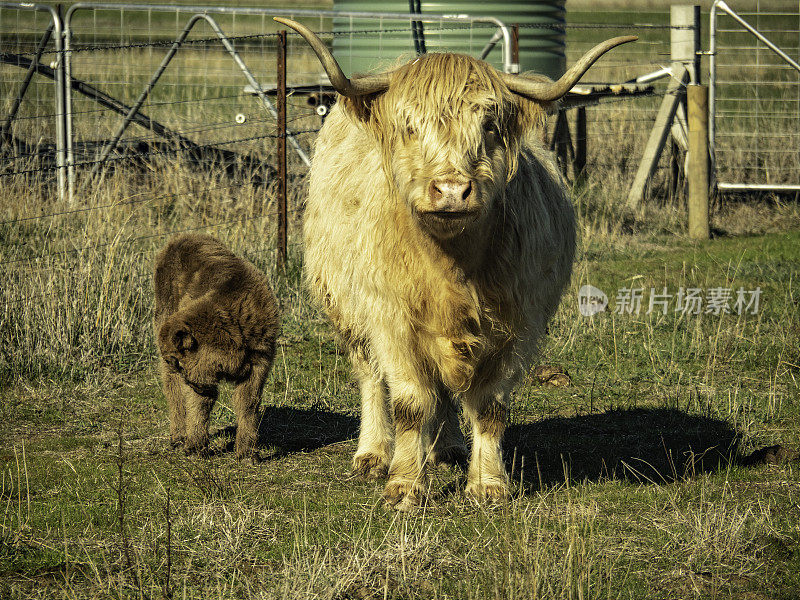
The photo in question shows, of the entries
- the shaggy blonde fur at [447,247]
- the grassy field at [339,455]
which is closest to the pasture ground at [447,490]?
the grassy field at [339,455]

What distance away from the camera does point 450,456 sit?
5.39 meters

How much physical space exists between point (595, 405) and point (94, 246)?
421 centimetres

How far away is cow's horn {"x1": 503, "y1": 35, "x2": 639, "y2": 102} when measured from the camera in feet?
13.4

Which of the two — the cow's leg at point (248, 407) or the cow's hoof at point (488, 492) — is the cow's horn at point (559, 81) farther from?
the cow's leg at point (248, 407)

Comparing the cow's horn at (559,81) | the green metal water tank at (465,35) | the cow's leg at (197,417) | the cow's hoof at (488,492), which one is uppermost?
the green metal water tank at (465,35)

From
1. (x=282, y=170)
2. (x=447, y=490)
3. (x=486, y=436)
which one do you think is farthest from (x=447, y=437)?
(x=282, y=170)

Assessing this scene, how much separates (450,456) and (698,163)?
7464 mm

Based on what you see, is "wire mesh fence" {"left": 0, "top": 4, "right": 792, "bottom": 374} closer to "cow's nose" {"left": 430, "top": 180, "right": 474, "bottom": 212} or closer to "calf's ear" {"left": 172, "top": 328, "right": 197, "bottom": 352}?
"calf's ear" {"left": 172, "top": 328, "right": 197, "bottom": 352}

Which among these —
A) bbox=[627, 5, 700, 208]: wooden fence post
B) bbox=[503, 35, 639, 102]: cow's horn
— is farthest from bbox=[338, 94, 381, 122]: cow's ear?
bbox=[627, 5, 700, 208]: wooden fence post

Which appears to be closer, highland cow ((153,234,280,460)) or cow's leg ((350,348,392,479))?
highland cow ((153,234,280,460))

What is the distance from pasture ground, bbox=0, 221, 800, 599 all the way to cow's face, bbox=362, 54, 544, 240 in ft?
4.20

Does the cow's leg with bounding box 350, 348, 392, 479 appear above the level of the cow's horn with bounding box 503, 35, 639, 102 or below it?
below

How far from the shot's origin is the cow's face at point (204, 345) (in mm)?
5016

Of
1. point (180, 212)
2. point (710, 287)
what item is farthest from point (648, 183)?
point (180, 212)
